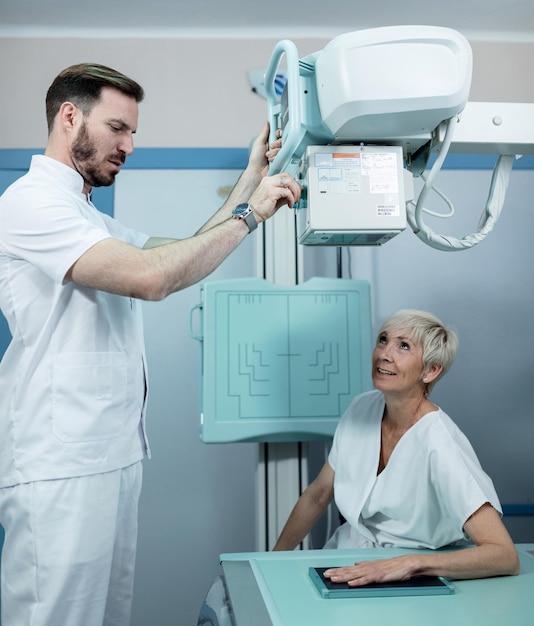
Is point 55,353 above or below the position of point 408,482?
above

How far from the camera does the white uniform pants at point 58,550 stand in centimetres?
129

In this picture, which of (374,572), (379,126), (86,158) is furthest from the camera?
(86,158)

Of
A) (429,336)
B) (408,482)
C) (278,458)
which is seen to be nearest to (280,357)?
(278,458)

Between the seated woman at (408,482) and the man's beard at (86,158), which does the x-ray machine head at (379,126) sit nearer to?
the man's beard at (86,158)

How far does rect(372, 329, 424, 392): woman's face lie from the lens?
179 cm

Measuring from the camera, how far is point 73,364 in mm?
1354

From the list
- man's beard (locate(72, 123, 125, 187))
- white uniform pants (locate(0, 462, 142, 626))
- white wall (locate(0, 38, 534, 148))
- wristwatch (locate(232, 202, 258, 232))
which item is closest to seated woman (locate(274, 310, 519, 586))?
white uniform pants (locate(0, 462, 142, 626))

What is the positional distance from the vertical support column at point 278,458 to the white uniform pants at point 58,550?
0.74 metres

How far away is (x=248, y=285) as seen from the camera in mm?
2029

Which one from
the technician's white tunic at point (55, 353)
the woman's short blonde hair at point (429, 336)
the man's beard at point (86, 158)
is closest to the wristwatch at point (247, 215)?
the technician's white tunic at point (55, 353)

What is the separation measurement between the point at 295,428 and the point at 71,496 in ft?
2.77

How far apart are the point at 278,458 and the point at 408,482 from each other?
531mm

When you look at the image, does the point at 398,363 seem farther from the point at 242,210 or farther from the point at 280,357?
the point at 242,210

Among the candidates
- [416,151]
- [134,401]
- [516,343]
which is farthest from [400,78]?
[516,343]
